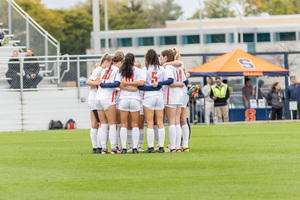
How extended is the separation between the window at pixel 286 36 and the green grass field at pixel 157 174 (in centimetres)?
6394

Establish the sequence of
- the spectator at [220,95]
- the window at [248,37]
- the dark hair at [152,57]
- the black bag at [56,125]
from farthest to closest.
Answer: the window at [248,37], the spectator at [220,95], the black bag at [56,125], the dark hair at [152,57]

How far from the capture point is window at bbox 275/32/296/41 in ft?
260

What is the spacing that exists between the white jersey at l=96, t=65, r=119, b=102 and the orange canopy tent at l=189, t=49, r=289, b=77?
50.1 feet

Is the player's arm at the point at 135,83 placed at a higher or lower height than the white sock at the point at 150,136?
higher

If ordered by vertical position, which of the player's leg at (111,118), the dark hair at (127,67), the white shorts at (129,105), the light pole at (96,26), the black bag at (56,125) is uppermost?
the light pole at (96,26)

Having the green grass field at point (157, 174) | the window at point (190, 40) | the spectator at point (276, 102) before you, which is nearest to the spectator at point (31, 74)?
the spectator at point (276, 102)

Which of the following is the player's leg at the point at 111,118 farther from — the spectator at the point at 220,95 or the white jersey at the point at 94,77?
the spectator at the point at 220,95

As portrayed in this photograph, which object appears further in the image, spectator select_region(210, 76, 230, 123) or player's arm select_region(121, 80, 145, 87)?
spectator select_region(210, 76, 230, 123)

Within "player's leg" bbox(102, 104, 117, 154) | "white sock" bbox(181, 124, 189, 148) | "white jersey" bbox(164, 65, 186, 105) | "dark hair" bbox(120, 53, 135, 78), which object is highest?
"dark hair" bbox(120, 53, 135, 78)

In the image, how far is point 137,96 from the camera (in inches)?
575

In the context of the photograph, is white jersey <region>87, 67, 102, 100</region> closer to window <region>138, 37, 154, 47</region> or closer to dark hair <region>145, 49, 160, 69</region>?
dark hair <region>145, 49, 160, 69</region>

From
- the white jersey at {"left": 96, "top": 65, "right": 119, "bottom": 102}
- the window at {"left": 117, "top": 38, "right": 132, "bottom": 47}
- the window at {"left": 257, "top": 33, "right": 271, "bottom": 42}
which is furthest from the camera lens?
the window at {"left": 117, "top": 38, "right": 132, "bottom": 47}

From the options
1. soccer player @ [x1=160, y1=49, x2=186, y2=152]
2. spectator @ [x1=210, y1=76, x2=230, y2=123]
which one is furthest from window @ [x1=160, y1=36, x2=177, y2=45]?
soccer player @ [x1=160, y1=49, x2=186, y2=152]

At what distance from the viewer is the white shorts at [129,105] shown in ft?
47.8
